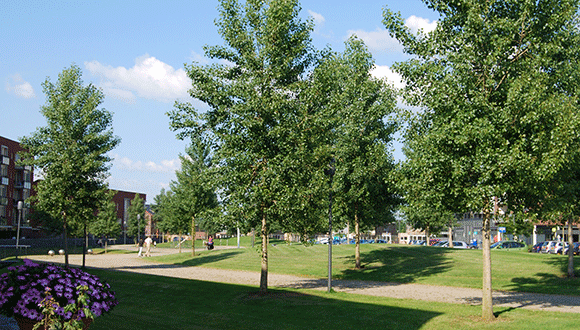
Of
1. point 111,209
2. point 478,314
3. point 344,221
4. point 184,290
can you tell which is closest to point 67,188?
point 184,290

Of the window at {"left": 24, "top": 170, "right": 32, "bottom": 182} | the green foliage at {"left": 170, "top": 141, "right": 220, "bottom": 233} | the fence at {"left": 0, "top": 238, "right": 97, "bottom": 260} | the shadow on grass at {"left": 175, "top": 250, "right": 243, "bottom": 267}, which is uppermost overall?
the window at {"left": 24, "top": 170, "right": 32, "bottom": 182}

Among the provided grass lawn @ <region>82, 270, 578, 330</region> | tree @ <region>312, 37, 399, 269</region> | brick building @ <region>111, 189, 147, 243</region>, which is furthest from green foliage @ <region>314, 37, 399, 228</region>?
brick building @ <region>111, 189, 147, 243</region>

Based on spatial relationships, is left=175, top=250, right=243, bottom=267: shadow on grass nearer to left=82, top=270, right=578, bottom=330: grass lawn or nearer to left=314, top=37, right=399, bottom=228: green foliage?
left=314, top=37, right=399, bottom=228: green foliage

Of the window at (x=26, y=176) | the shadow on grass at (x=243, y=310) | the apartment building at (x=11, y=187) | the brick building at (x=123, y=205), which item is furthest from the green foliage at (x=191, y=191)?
the brick building at (x=123, y=205)

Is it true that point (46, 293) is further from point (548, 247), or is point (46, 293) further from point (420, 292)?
point (548, 247)

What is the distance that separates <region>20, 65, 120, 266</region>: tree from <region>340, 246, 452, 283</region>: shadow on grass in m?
15.3

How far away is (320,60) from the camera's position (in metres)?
20.1

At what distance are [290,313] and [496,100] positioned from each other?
340 inches

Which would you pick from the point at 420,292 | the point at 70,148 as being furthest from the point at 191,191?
the point at 420,292

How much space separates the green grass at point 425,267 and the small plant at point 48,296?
65.9 feet

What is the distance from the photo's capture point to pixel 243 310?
16.1m

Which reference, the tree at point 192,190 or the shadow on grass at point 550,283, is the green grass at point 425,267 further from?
the tree at point 192,190

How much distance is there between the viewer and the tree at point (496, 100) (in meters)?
12.9

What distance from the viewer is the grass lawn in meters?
13.0
